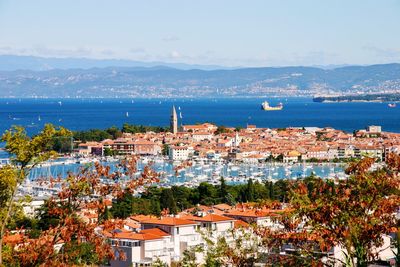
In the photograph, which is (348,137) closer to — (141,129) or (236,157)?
(236,157)

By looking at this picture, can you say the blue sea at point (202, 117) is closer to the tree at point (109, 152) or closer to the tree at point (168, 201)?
the tree at point (109, 152)

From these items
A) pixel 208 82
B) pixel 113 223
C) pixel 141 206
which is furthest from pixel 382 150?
pixel 208 82

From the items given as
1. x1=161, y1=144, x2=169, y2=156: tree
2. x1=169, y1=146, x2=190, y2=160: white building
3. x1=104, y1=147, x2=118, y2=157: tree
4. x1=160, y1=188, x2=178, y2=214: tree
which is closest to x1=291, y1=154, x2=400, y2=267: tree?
x1=160, y1=188, x2=178, y2=214: tree

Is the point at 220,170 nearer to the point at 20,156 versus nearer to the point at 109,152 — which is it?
the point at 109,152

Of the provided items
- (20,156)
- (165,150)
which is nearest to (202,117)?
(165,150)

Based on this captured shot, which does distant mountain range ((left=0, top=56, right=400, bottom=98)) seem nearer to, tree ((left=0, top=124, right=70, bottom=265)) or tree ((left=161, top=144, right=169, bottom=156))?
tree ((left=161, top=144, right=169, bottom=156))

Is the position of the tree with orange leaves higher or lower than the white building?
higher

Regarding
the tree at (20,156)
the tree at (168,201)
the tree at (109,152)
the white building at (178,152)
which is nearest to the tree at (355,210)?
the tree at (20,156)
